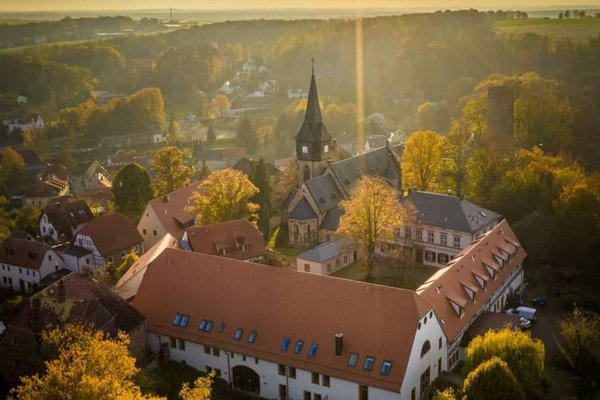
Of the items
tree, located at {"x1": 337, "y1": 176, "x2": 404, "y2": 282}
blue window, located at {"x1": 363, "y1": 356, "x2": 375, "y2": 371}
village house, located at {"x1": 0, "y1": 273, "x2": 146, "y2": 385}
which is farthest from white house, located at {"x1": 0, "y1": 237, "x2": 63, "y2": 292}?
blue window, located at {"x1": 363, "y1": 356, "x2": 375, "y2": 371}

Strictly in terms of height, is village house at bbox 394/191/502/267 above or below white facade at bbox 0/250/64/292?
above

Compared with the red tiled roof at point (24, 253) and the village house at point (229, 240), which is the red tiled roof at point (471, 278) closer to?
the village house at point (229, 240)

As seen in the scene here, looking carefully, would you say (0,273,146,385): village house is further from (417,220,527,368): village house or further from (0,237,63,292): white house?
(0,237,63,292): white house

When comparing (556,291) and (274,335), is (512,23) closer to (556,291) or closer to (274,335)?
(556,291)

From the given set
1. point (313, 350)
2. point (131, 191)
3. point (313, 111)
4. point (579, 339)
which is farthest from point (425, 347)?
point (131, 191)

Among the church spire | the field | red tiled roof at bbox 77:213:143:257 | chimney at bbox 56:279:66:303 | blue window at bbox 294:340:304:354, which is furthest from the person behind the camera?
the field

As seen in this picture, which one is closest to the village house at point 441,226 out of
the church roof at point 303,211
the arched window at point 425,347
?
the church roof at point 303,211

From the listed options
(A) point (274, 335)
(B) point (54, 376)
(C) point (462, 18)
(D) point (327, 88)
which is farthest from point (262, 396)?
(C) point (462, 18)
